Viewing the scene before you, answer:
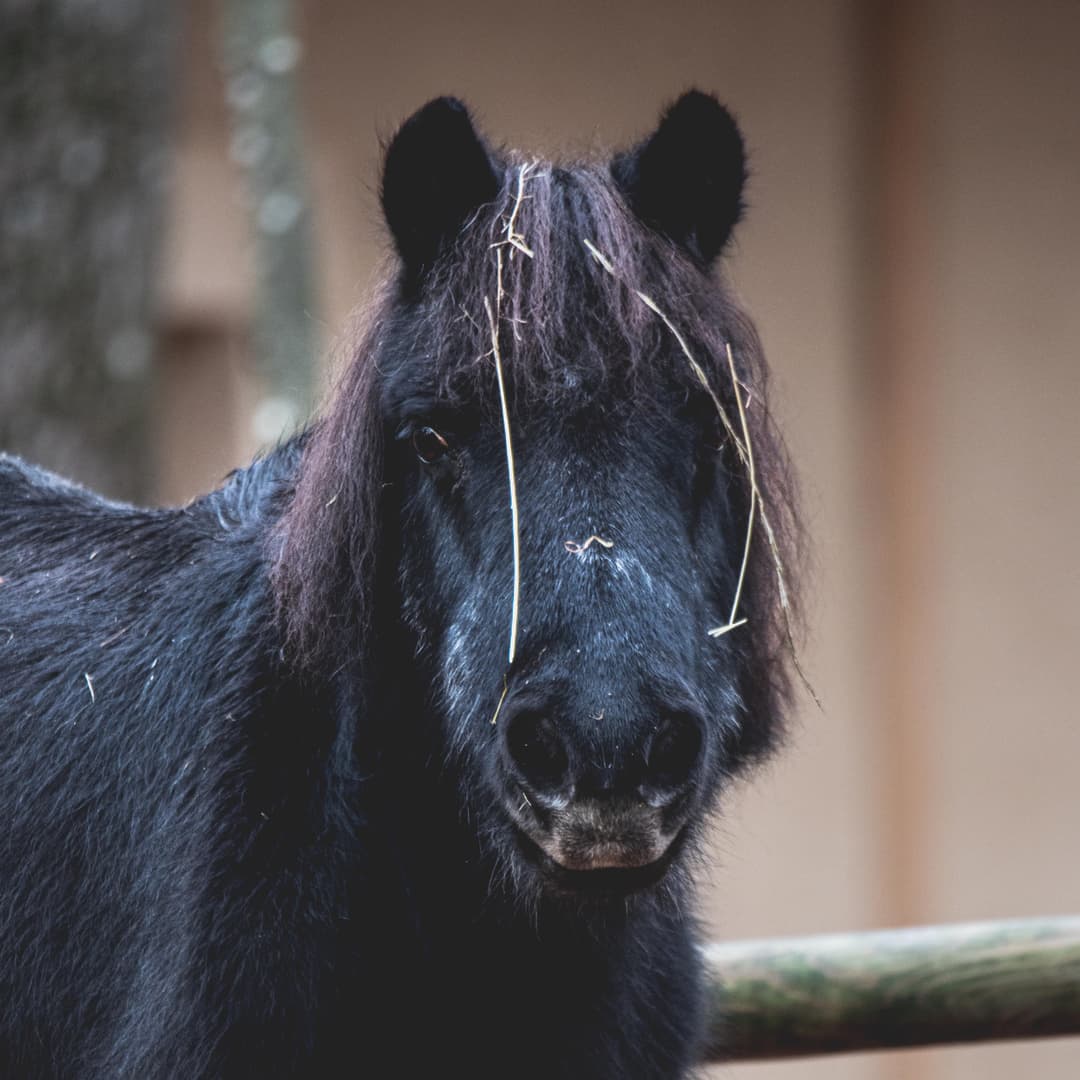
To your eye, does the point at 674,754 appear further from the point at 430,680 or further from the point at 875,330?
the point at 875,330

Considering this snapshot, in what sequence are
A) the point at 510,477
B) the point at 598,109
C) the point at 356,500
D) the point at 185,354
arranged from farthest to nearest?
the point at 185,354
the point at 598,109
the point at 356,500
the point at 510,477

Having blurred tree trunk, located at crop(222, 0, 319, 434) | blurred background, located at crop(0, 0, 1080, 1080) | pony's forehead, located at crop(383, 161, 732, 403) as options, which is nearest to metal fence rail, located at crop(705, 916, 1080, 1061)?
pony's forehead, located at crop(383, 161, 732, 403)

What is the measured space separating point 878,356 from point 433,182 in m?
5.45

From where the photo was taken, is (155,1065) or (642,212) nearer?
(155,1065)

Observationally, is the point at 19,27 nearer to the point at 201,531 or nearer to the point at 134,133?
the point at 134,133

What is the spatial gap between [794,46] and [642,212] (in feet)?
17.7

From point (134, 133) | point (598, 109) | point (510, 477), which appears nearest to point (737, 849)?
point (598, 109)

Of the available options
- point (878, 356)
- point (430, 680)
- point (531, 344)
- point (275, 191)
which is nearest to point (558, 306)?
point (531, 344)

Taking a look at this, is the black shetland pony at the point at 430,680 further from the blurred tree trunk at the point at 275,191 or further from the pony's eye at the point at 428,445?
the blurred tree trunk at the point at 275,191

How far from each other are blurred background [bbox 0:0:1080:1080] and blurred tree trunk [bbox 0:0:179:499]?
1.69 metres

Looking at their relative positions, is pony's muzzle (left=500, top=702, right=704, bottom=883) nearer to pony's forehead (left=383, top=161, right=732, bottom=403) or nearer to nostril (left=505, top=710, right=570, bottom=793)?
nostril (left=505, top=710, right=570, bottom=793)

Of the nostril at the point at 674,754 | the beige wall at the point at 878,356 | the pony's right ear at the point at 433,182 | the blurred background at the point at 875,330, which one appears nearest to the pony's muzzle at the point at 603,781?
the nostril at the point at 674,754

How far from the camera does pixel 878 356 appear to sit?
7.74m

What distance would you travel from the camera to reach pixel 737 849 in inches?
300
